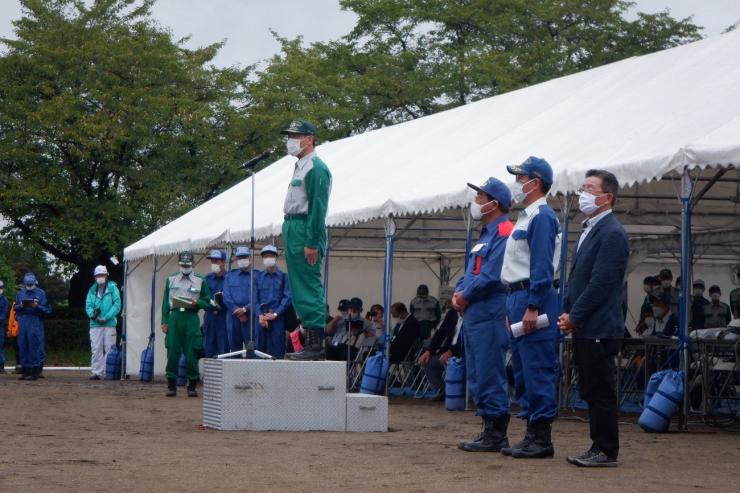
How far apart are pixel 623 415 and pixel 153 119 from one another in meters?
25.6

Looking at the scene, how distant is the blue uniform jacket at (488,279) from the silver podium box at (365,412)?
239 centimetres

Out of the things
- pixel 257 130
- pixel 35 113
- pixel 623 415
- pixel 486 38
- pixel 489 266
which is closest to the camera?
pixel 489 266

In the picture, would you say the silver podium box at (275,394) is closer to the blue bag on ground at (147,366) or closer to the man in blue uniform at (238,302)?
the man in blue uniform at (238,302)

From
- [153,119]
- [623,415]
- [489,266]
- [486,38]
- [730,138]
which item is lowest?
[623,415]

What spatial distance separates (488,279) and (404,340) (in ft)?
36.6

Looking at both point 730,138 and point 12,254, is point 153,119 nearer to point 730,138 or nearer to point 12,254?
point 12,254

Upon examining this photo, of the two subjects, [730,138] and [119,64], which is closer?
[730,138]

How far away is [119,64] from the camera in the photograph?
131 ft

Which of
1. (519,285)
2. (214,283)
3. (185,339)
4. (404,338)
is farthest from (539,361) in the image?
(404,338)

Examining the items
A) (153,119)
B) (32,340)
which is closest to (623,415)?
(32,340)

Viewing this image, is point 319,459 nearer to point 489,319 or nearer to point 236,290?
point 489,319

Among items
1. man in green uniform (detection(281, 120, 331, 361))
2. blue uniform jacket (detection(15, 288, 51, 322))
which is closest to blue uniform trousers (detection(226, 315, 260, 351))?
man in green uniform (detection(281, 120, 331, 361))

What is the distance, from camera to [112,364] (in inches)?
1037

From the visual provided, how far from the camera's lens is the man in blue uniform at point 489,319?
9.62m
